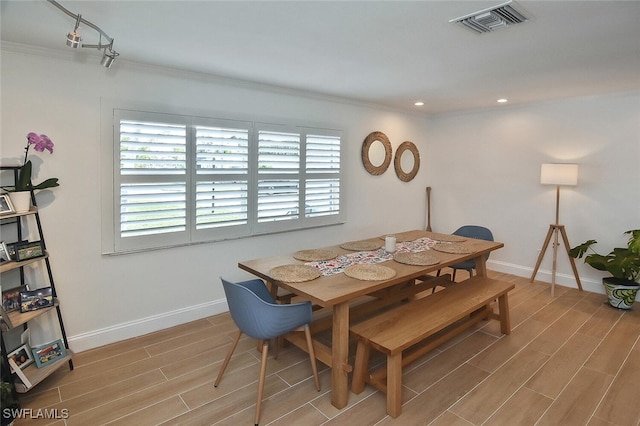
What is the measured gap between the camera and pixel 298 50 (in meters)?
2.55

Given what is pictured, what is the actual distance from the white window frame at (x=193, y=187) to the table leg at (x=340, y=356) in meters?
1.70

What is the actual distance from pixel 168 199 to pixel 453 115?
13.6 feet

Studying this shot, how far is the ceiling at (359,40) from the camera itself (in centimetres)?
190

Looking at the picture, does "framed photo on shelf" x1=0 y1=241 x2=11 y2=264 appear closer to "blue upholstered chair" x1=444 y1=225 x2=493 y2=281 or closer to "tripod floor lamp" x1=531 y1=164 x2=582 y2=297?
"blue upholstered chair" x1=444 y1=225 x2=493 y2=281

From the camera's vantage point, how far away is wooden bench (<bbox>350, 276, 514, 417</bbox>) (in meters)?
2.15

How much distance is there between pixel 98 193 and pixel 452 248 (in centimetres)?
295

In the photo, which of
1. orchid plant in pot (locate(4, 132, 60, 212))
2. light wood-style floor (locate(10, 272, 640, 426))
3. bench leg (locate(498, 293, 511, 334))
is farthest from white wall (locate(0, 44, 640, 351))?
bench leg (locate(498, 293, 511, 334))

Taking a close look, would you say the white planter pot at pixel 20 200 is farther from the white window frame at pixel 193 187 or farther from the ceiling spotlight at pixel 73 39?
the ceiling spotlight at pixel 73 39

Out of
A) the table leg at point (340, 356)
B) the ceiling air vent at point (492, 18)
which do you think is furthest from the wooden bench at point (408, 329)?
the ceiling air vent at point (492, 18)

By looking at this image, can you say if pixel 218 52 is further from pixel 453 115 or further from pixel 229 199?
pixel 453 115

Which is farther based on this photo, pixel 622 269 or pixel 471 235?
pixel 471 235

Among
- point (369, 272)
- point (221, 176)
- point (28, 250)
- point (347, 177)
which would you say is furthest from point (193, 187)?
point (347, 177)

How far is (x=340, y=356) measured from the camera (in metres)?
2.21

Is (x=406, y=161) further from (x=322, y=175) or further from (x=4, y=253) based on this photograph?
(x=4, y=253)
